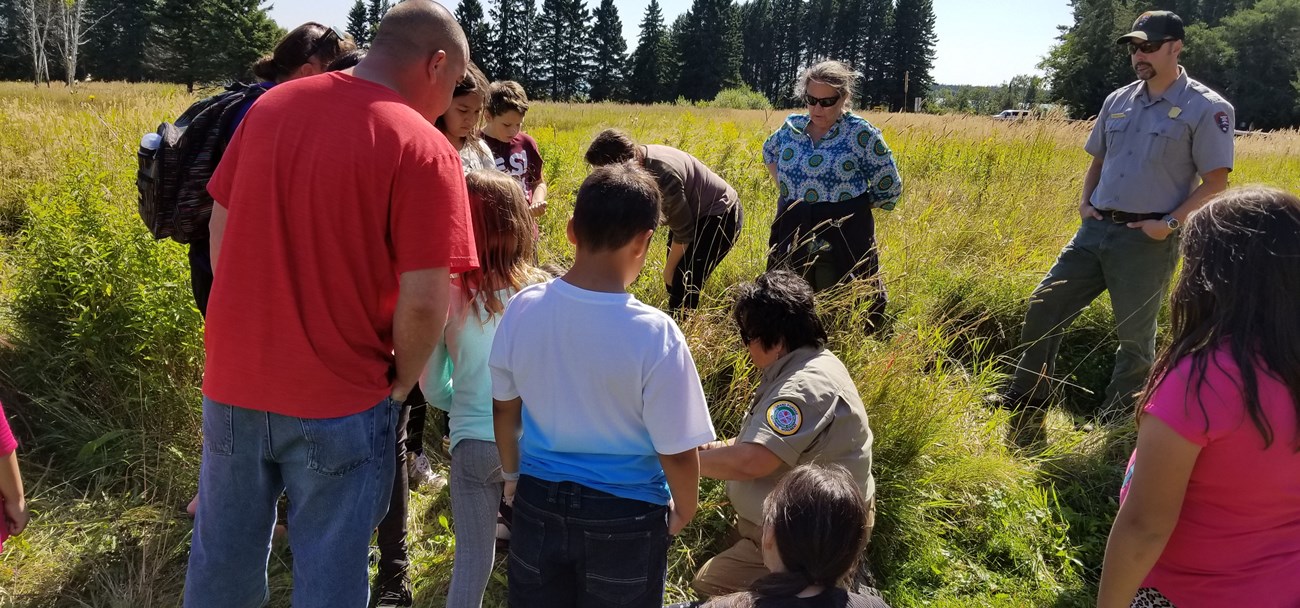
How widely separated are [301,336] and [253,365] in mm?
120

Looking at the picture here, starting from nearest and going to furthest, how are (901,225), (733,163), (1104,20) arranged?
(901,225) → (733,163) → (1104,20)

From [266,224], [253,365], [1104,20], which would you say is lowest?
[253,365]

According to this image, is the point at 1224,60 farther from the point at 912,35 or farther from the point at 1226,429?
the point at 1226,429

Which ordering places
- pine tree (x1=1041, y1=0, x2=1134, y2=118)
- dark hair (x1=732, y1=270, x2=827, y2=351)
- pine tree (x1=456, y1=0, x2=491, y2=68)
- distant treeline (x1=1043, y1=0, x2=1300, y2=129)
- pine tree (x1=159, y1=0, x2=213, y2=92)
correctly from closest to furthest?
dark hair (x1=732, y1=270, x2=827, y2=351)
pine tree (x1=1041, y1=0, x2=1134, y2=118)
distant treeline (x1=1043, y1=0, x2=1300, y2=129)
pine tree (x1=159, y1=0, x2=213, y2=92)
pine tree (x1=456, y1=0, x2=491, y2=68)

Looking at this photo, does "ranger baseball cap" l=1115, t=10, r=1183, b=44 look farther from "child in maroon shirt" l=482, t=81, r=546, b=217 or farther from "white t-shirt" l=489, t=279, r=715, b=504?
"white t-shirt" l=489, t=279, r=715, b=504

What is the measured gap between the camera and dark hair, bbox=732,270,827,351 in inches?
89.8

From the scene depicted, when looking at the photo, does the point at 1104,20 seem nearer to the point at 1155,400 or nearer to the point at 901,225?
the point at 901,225

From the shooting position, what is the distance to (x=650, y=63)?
6850cm

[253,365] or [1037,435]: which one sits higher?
[253,365]

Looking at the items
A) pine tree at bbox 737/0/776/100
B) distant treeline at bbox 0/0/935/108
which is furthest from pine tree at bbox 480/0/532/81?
pine tree at bbox 737/0/776/100

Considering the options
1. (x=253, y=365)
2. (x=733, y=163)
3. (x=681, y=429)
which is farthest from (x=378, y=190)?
(x=733, y=163)

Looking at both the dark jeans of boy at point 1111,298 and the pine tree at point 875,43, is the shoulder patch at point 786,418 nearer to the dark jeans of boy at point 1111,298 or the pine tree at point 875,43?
the dark jeans of boy at point 1111,298

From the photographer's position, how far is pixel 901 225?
5391 mm

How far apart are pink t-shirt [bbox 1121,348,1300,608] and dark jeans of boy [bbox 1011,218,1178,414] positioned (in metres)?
2.27
